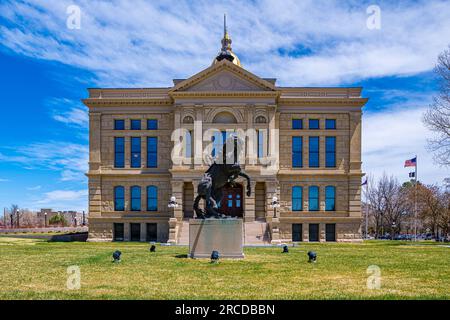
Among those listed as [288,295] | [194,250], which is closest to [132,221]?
[194,250]

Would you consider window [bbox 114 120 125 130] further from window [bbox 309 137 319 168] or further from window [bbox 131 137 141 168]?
window [bbox 309 137 319 168]

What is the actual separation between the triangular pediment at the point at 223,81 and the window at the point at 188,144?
441 centimetres

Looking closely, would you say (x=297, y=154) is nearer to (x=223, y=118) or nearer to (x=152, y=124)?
(x=223, y=118)

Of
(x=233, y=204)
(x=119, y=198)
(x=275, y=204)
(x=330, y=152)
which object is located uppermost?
(x=330, y=152)

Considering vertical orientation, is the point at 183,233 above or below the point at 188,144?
below

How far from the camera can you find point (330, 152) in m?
45.4

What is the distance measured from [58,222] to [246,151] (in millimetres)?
85485

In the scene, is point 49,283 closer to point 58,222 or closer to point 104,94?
point 104,94

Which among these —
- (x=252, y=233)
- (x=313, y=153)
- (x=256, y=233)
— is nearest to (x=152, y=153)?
(x=252, y=233)

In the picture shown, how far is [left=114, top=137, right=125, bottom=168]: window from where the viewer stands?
151 feet

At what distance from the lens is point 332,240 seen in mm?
45125

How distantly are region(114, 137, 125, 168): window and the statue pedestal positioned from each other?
2566cm

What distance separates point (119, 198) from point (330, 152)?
73.1 feet

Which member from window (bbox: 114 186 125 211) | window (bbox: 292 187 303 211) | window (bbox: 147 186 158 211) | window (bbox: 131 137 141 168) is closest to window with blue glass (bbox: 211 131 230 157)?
window (bbox: 147 186 158 211)
